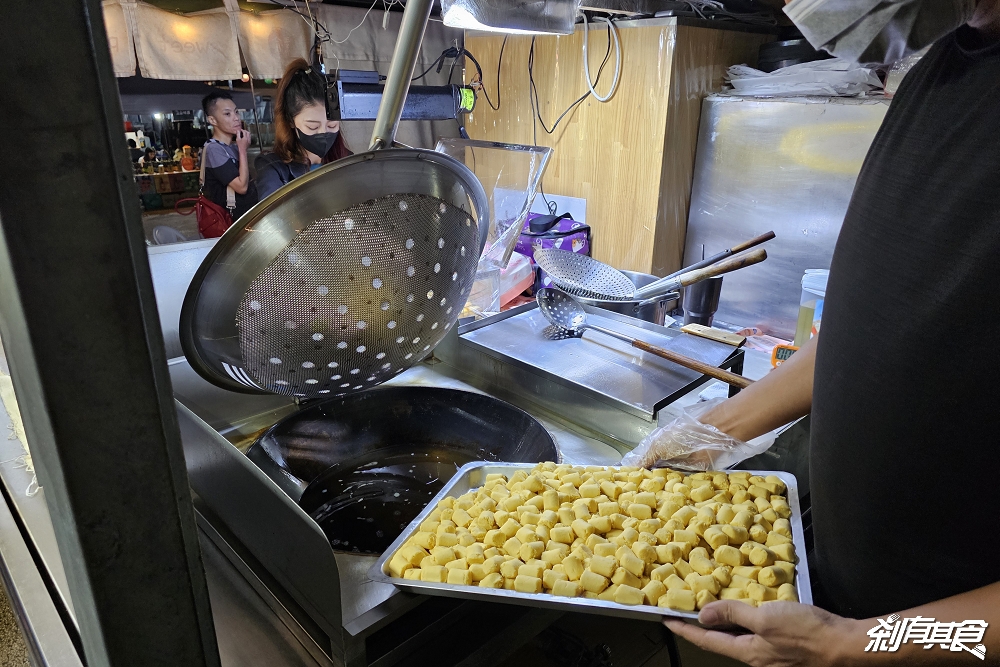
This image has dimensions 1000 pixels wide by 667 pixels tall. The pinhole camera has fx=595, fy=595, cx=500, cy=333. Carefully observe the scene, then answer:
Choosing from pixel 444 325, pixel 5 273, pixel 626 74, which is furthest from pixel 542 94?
pixel 5 273

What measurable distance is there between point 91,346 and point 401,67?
0.47 metres

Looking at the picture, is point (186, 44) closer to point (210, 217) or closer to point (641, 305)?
point (210, 217)

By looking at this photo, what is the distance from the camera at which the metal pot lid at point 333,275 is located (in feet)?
2.00

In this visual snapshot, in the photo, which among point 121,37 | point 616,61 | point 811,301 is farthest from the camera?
point 121,37

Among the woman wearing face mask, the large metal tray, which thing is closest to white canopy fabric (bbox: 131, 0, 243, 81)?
the woman wearing face mask

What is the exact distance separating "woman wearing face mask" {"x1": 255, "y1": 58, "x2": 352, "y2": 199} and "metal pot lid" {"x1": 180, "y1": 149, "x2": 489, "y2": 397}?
1.89 m

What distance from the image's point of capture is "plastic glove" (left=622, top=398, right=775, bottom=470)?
1.02 metres

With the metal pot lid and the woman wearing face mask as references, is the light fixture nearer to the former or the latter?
the metal pot lid

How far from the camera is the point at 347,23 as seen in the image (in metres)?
3.77

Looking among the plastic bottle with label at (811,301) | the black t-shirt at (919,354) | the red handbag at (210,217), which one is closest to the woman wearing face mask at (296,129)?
the red handbag at (210,217)

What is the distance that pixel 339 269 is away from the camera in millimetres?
644

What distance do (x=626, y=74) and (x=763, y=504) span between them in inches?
92.9

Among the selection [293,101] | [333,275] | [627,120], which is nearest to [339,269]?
[333,275]

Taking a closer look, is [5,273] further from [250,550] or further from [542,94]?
[542,94]
